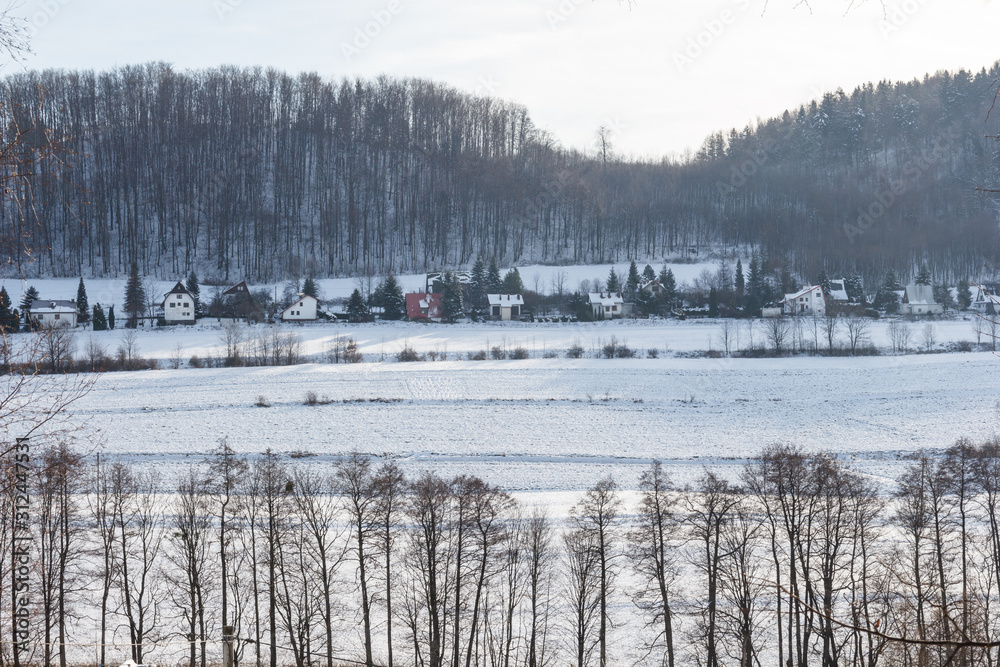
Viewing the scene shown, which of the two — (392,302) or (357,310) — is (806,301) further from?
(357,310)

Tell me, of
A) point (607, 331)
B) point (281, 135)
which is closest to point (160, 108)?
point (281, 135)

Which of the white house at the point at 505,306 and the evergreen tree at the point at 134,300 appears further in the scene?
the white house at the point at 505,306

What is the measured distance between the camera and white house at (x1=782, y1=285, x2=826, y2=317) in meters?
51.6

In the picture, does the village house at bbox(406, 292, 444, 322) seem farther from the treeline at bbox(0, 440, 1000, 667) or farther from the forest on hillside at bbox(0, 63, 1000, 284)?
the treeline at bbox(0, 440, 1000, 667)

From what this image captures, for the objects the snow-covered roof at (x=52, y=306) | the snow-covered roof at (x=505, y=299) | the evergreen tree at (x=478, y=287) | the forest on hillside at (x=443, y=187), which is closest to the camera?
the snow-covered roof at (x=52, y=306)

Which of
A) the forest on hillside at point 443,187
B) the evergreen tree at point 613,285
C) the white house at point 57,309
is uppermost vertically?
the forest on hillside at point 443,187

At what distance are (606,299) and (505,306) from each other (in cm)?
799

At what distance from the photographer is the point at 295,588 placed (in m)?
15.9

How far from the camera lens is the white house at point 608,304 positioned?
168 feet

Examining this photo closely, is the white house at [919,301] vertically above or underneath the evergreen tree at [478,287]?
underneath

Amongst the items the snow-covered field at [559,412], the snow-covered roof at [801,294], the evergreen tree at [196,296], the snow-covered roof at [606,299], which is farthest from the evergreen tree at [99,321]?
the snow-covered roof at [801,294]

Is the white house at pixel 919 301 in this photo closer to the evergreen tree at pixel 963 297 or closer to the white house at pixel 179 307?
the evergreen tree at pixel 963 297

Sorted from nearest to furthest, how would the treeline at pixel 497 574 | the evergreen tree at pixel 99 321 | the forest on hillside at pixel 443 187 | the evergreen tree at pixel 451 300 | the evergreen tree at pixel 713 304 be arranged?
the treeline at pixel 497 574, the evergreen tree at pixel 99 321, the evergreen tree at pixel 713 304, the evergreen tree at pixel 451 300, the forest on hillside at pixel 443 187

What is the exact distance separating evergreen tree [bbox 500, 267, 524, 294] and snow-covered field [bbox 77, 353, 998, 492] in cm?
1727
